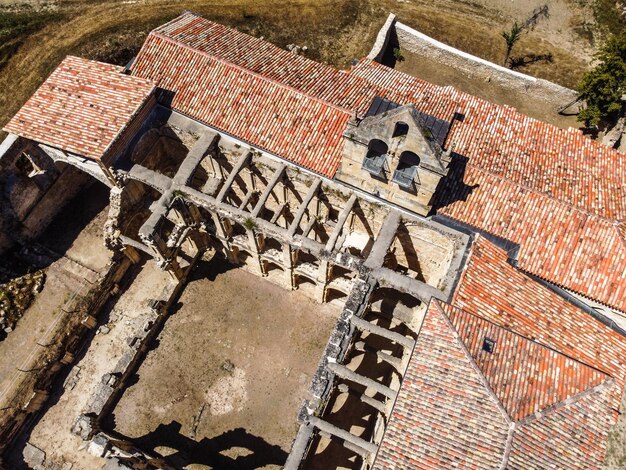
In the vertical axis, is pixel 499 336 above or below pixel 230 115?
below

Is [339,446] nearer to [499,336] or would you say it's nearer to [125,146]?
[499,336]

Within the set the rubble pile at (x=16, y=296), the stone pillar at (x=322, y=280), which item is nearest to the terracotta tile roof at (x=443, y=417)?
the stone pillar at (x=322, y=280)

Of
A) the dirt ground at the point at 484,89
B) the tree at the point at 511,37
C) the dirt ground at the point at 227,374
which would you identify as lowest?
the dirt ground at the point at 227,374

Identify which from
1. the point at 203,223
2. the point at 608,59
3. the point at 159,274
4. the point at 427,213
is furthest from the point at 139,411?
the point at 608,59

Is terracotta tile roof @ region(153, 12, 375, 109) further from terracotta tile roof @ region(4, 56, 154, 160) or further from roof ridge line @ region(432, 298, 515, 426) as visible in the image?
roof ridge line @ region(432, 298, 515, 426)

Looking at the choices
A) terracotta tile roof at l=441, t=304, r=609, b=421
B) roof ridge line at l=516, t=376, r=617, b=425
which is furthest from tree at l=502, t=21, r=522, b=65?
roof ridge line at l=516, t=376, r=617, b=425

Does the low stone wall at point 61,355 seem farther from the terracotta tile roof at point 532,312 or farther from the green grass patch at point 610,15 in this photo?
the green grass patch at point 610,15

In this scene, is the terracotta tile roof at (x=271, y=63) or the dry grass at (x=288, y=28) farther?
the dry grass at (x=288, y=28)
